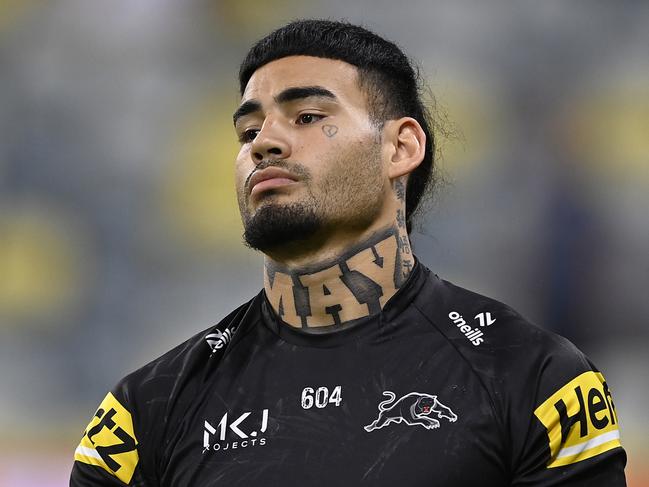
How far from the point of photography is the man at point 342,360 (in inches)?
74.0

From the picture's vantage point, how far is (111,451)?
2.08 metres

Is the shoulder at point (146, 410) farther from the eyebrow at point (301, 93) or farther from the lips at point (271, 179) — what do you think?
the eyebrow at point (301, 93)

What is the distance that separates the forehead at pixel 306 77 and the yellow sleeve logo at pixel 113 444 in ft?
2.42

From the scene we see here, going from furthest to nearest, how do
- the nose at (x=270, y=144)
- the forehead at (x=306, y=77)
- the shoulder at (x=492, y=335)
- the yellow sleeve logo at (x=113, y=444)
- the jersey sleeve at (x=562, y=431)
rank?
the forehead at (x=306, y=77) → the nose at (x=270, y=144) → the yellow sleeve logo at (x=113, y=444) → the shoulder at (x=492, y=335) → the jersey sleeve at (x=562, y=431)

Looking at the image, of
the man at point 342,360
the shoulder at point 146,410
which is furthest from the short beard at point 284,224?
the shoulder at point 146,410

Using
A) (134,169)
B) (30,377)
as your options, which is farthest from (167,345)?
(134,169)

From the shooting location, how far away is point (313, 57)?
2.35 meters

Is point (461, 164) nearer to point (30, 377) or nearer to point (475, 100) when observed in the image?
point (475, 100)

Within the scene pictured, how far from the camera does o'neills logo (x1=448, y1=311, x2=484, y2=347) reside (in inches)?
80.1

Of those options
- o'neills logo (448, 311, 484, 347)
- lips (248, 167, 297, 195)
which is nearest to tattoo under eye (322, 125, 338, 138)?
lips (248, 167, 297, 195)

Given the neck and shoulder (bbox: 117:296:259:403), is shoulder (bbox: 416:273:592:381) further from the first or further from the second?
shoulder (bbox: 117:296:259:403)

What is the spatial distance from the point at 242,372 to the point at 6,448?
2.89m

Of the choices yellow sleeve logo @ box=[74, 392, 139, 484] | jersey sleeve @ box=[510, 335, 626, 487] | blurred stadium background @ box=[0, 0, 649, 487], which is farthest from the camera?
blurred stadium background @ box=[0, 0, 649, 487]

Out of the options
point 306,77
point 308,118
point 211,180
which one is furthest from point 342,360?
point 211,180
